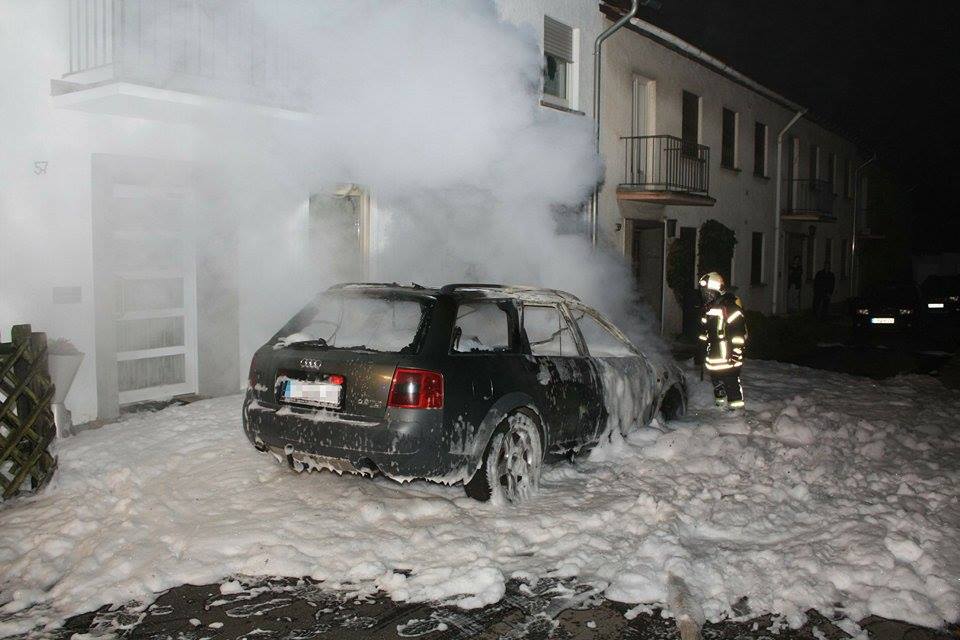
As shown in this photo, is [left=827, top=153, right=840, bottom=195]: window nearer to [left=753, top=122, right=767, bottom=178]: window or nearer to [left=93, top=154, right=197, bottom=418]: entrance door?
[left=753, top=122, right=767, bottom=178]: window

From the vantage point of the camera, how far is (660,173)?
18953 mm

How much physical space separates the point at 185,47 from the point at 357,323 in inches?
160

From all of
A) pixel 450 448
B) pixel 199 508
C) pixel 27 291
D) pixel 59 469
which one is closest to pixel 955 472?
pixel 450 448

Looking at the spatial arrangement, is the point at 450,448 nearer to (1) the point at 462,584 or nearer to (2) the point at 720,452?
(1) the point at 462,584

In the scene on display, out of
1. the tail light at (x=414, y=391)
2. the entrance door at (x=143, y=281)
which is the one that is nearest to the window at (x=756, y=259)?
the entrance door at (x=143, y=281)

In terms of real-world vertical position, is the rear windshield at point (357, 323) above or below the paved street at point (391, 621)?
above

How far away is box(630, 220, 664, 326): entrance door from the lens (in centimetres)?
1958

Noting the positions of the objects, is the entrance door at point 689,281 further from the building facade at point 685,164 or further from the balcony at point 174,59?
the balcony at point 174,59

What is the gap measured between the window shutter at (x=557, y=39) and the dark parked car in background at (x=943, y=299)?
1433 centimetres

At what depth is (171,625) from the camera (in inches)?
151

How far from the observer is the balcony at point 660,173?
18.0 meters

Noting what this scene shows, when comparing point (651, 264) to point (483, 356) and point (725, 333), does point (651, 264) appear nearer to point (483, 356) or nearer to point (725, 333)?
point (725, 333)

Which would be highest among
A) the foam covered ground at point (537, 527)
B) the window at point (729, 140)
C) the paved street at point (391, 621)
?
the window at point (729, 140)

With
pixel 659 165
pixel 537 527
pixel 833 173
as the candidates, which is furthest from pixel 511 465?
pixel 833 173
